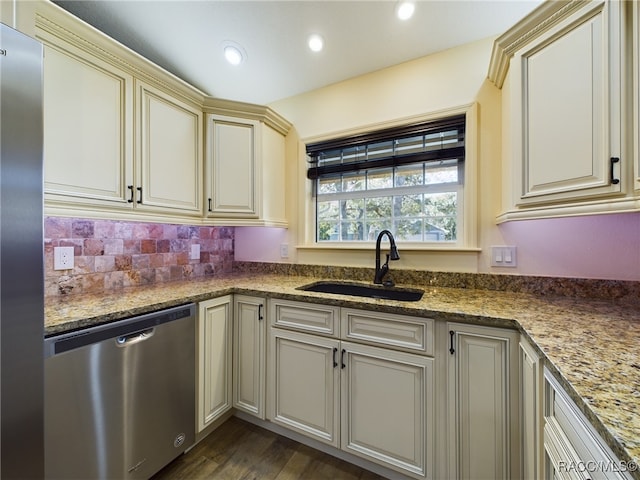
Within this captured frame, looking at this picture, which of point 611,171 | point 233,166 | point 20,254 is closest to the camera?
point 20,254

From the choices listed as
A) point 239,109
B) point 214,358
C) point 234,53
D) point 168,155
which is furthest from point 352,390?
point 234,53

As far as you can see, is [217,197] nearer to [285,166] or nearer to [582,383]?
[285,166]

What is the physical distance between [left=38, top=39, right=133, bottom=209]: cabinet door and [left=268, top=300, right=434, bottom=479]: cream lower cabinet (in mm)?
1137

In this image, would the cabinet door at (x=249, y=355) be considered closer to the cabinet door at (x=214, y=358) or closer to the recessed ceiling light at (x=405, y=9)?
the cabinet door at (x=214, y=358)

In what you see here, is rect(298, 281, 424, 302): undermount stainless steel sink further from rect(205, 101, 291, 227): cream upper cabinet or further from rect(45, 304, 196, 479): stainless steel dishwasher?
rect(45, 304, 196, 479): stainless steel dishwasher

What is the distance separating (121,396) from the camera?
1165 mm

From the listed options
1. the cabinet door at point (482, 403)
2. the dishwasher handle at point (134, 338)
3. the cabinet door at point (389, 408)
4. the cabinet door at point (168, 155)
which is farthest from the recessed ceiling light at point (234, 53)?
the cabinet door at point (482, 403)

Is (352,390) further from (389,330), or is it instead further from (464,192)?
(464,192)

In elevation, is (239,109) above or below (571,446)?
above

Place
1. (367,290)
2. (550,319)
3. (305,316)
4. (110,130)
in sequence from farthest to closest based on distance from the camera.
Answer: (367,290)
(305,316)
(110,130)
(550,319)

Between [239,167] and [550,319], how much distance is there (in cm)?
200

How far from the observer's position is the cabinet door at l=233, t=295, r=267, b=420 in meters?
1.63

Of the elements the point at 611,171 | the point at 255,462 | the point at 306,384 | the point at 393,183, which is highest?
the point at 393,183

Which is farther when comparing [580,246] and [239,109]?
[239,109]
